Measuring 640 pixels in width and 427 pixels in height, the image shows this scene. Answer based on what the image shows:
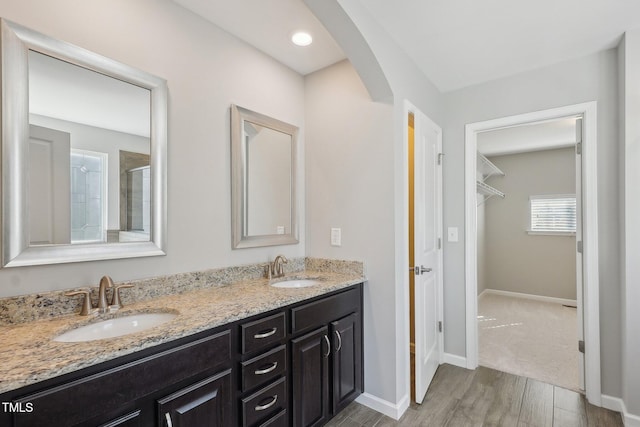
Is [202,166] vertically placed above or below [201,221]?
above

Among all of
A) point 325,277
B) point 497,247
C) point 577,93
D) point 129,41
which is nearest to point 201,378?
point 325,277

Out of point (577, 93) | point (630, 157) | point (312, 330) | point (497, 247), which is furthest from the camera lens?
point (497, 247)

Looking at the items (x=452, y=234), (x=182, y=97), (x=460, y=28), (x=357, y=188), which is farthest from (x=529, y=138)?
(x=182, y=97)

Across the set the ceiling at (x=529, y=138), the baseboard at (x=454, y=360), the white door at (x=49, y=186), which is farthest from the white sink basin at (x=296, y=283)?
the ceiling at (x=529, y=138)

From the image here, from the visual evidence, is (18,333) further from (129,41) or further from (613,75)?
(613,75)

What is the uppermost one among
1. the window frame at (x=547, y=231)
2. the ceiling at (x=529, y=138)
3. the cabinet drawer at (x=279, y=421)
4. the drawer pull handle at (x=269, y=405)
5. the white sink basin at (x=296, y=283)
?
the ceiling at (x=529, y=138)

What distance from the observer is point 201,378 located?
125cm

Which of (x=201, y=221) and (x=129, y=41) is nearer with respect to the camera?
(x=129, y=41)

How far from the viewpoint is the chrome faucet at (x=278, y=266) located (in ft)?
7.22

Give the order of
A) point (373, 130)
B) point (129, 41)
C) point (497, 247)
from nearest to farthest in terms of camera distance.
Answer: point (129, 41), point (373, 130), point (497, 247)

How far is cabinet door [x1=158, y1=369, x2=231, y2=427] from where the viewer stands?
1.13 meters

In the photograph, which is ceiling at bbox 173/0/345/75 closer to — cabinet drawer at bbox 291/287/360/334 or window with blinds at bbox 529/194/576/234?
cabinet drawer at bbox 291/287/360/334

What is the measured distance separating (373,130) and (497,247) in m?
4.41

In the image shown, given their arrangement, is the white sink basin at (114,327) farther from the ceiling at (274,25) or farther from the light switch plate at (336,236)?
the ceiling at (274,25)
